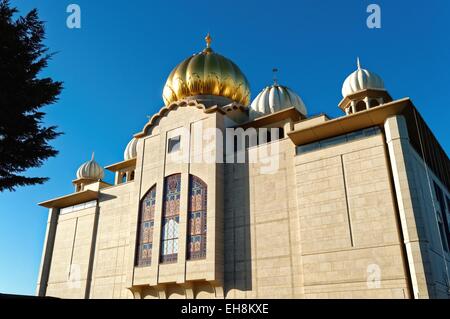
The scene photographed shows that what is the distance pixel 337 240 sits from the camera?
15203mm

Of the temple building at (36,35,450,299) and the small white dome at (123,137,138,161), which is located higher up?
the small white dome at (123,137,138,161)

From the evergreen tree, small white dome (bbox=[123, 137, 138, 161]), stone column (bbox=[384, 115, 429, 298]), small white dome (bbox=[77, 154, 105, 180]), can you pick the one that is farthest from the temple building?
the evergreen tree

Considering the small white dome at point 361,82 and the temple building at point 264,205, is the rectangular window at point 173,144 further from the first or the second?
the small white dome at point 361,82

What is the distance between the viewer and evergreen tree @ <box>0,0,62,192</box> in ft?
34.5

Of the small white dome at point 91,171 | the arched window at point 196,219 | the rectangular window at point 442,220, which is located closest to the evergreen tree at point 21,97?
the arched window at point 196,219

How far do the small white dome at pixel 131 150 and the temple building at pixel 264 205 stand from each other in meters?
3.88

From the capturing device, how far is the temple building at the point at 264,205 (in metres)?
14.6

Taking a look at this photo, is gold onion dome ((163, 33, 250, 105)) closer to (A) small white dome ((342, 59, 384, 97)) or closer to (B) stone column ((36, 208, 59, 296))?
(A) small white dome ((342, 59, 384, 97))

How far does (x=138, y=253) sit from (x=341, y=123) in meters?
12.1

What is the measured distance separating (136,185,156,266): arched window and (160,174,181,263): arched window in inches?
34.9

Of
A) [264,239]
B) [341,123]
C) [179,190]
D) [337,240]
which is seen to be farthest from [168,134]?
[337,240]

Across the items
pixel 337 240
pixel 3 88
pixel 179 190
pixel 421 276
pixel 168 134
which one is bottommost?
pixel 421 276

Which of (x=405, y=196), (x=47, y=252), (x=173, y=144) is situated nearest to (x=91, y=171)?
(x=47, y=252)
